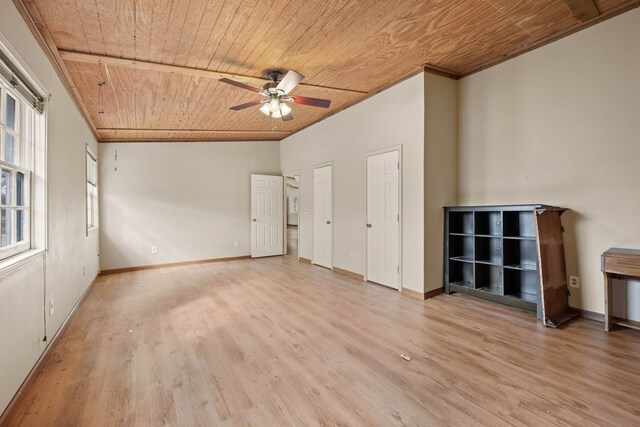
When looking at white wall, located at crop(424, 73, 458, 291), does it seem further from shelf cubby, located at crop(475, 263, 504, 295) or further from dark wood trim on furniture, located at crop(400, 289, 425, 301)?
shelf cubby, located at crop(475, 263, 504, 295)

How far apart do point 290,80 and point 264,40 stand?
1.38ft

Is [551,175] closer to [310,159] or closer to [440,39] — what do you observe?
[440,39]

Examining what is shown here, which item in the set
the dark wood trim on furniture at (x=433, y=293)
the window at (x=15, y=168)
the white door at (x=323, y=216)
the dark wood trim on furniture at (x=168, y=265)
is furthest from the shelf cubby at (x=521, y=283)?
the dark wood trim on furniture at (x=168, y=265)

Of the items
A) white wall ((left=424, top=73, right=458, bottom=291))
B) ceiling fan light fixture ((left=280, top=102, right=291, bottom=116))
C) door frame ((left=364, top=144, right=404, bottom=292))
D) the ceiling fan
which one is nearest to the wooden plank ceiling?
the ceiling fan

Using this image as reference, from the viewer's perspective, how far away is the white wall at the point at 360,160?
4020 millimetres

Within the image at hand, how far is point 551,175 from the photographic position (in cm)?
339

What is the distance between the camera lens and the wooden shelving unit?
3.49 m

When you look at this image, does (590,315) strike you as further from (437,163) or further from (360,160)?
(360,160)

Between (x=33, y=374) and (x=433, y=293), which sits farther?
(x=433, y=293)

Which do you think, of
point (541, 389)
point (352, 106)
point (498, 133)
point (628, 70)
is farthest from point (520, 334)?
point (352, 106)

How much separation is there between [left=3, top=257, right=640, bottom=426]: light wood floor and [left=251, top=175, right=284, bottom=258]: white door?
3.32 meters

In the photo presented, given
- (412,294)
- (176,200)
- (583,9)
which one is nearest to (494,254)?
(412,294)

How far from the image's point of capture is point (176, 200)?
20.9ft

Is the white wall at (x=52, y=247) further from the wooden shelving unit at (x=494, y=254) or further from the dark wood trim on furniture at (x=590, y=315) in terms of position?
the dark wood trim on furniture at (x=590, y=315)
